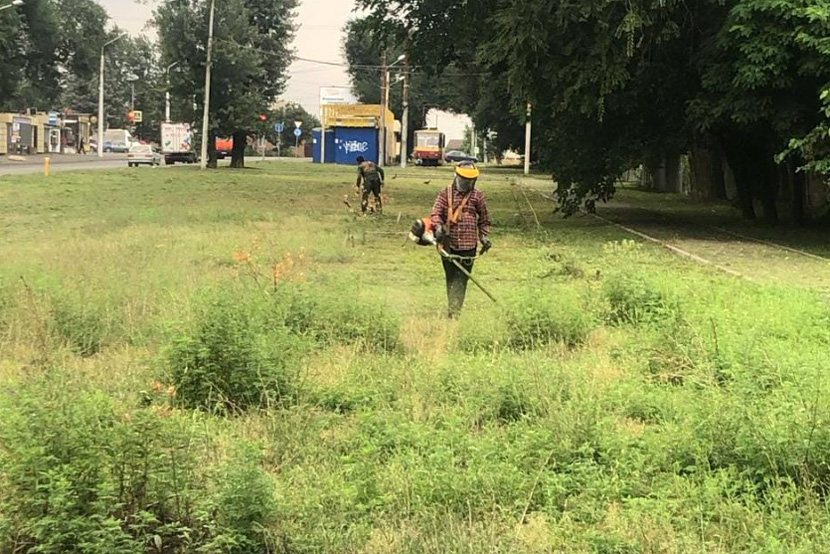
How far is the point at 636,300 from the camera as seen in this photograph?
9.42m

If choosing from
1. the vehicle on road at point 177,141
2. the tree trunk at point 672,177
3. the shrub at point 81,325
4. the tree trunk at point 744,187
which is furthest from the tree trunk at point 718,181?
the vehicle on road at point 177,141

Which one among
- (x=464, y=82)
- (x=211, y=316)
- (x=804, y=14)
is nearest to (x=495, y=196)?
(x=804, y=14)

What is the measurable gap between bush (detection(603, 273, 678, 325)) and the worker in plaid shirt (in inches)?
55.2

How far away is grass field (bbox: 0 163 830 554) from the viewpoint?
168 inches

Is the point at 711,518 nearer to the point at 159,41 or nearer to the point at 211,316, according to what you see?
the point at 211,316

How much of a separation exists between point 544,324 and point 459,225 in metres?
1.96

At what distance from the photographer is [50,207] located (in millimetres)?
23312

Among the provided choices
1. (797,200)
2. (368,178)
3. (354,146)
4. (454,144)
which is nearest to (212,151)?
(354,146)

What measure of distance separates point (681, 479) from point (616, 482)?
0.33 m

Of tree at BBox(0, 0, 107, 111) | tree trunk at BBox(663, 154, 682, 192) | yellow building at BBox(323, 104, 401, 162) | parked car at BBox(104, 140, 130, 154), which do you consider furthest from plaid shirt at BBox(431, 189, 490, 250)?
parked car at BBox(104, 140, 130, 154)

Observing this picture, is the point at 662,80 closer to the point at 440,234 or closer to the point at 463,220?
the point at 463,220

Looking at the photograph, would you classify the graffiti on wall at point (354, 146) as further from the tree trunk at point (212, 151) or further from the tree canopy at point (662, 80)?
the tree canopy at point (662, 80)

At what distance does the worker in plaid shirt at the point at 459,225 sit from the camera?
10.1 meters

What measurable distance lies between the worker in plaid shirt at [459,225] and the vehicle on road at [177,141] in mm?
65445
